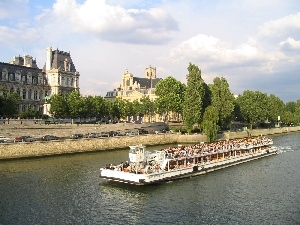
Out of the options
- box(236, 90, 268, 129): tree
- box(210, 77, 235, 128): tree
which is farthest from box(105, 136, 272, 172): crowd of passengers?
box(236, 90, 268, 129): tree

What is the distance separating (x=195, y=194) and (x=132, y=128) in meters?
54.9

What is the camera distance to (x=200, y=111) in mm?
91062

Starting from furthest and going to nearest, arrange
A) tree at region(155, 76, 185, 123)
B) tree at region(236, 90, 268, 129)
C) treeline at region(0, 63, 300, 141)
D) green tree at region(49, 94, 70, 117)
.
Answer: tree at region(236, 90, 268, 129), tree at region(155, 76, 185, 123), green tree at region(49, 94, 70, 117), treeline at region(0, 63, 300, 141)

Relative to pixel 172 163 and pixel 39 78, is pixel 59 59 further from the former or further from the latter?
pixel 172 163

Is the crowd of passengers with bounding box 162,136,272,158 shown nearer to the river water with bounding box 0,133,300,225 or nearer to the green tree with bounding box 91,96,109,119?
the river water with bounding box 0,133,300,225

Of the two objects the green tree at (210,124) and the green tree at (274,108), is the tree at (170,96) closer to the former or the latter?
the green tree at (210,124)

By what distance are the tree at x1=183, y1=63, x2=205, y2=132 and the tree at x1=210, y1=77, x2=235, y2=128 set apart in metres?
9.77

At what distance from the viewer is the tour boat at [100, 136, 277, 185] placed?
44281mm

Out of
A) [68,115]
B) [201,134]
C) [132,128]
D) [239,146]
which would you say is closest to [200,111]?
[201,134]

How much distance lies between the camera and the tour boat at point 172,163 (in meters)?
44.3

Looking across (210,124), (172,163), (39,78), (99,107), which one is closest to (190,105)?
(210,124)

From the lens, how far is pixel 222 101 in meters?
102

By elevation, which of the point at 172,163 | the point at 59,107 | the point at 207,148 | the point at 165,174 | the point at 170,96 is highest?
the point at 170,96

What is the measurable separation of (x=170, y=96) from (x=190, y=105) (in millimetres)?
24179
